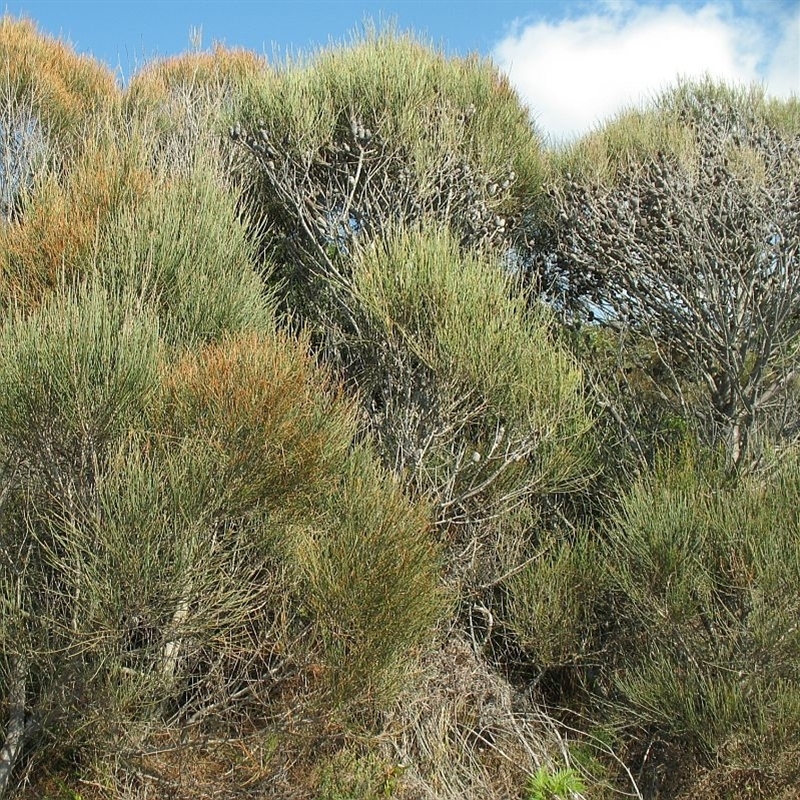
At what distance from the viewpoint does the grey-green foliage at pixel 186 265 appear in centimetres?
552

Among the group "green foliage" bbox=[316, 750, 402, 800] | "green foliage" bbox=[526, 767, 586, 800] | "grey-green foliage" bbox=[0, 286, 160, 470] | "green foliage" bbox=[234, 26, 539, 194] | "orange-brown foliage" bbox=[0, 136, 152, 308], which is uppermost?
"green foliage" bbox=[234, 26, 539, 194]

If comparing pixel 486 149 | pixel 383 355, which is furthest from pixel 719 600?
pixel 486 149

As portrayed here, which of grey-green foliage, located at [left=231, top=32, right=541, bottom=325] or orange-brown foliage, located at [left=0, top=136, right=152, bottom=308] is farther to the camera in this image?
grey-green foliage, located at [left=231, top=32, right=541, bottom=325]

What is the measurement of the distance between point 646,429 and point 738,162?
2176 mm

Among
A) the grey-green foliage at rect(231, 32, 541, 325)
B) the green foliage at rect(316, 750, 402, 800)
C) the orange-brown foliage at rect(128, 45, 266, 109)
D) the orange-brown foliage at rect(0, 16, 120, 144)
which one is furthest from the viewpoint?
the orange-brown foliage at rect(128, 45, 266, 109)

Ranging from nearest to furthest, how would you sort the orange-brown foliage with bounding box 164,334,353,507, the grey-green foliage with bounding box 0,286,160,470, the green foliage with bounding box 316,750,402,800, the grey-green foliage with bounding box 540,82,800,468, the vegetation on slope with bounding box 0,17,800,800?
the grey-green foliage with bounding box 0,286,160,470, the orange-brown foliage with bounding box 164,334,353,507, the vegetation on slope with bounding box 0,17,800,800, the green foliage with bounding box 316,750,402,800, the grey-green foliage with bounding box 540,82,800,468

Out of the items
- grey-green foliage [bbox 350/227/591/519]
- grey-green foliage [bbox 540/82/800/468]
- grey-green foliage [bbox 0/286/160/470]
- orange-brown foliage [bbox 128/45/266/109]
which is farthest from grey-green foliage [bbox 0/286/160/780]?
orange-brown foliage [bbox 128/45/266/109]

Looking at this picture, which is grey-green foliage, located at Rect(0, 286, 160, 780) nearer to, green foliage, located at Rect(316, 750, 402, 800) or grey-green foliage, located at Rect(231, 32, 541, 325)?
green foliage, located at Rect(316, 750, 402, 800)

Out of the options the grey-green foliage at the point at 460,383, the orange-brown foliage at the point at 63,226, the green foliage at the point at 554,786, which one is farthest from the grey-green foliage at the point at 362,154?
the green foliage at the point at 554,786

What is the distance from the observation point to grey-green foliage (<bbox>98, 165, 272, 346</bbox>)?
552 centimetres

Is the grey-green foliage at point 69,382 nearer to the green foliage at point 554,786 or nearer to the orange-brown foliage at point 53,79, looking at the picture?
the green foliage at point 554,786

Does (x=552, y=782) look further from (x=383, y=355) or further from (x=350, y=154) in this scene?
(x=350, y=154)

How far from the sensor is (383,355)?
19.5 ft

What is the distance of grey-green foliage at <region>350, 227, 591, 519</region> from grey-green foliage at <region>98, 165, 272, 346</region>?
836 mm
